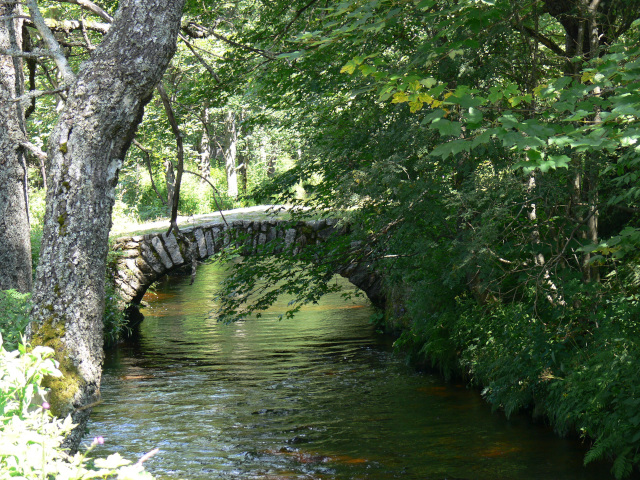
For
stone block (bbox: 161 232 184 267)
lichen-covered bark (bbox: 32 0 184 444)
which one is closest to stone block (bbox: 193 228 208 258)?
stone block (bbox: 161 232 184 267)

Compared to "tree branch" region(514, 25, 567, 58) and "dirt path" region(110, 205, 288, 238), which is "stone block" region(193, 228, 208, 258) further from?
"tree branch" region(514, 25, 567, 58)

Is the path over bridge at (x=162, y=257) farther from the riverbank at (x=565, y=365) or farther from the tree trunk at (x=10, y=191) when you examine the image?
the tree trunk at (x=10, y=191)

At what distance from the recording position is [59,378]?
9.83ft

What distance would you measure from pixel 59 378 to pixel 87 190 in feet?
3.01

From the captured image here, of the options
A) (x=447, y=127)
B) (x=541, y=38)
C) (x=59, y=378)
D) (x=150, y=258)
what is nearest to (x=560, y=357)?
(x=541, y=38)

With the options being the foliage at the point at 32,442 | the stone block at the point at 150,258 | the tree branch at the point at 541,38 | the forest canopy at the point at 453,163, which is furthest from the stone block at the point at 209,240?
the foliage at the point at 32,442

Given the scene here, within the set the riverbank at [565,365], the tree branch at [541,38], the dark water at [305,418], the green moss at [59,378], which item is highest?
the tree branch at [541,38]

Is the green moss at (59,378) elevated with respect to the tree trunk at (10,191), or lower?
lower

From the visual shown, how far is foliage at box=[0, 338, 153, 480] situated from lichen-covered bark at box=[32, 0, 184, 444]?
1.03 meters

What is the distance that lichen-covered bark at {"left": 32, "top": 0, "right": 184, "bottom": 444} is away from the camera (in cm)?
302

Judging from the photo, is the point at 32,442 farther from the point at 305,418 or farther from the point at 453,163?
the point at 305,418

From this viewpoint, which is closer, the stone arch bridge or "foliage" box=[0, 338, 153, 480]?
"foliage" box=[0, 338, 153, 480]

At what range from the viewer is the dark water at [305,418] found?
6.14m

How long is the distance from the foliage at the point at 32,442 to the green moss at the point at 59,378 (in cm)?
100
